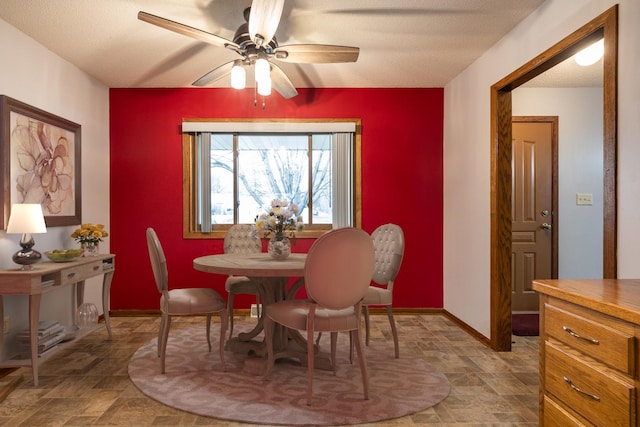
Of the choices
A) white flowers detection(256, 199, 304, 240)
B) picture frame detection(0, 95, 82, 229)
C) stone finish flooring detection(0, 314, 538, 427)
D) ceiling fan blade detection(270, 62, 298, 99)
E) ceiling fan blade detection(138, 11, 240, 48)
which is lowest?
stone finish flooring detection(0, 314, 538, 427)

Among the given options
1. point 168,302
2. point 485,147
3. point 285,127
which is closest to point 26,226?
point 168,302

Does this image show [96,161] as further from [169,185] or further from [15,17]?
[15,17]

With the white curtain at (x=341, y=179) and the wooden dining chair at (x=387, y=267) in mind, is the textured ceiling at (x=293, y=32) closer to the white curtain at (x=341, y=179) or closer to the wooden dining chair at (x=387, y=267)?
the white curtain at (x=341, y=179)

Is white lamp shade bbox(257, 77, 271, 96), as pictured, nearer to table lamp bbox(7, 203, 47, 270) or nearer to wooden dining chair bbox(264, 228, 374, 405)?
wooden dining chair bbox(264, 228, 374, 405)

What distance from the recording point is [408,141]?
15.8 ft

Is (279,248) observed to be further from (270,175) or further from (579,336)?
(579,336)

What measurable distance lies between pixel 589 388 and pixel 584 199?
414 centimetres

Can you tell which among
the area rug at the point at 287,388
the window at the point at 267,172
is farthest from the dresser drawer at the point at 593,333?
the window at the point at 267,172

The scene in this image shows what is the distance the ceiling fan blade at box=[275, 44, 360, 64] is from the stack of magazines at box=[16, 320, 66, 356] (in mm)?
2509

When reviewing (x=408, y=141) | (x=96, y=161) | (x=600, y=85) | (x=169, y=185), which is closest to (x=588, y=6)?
(x=408, y=141)

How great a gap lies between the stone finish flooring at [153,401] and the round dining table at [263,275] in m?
0.79

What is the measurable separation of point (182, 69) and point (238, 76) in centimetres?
156

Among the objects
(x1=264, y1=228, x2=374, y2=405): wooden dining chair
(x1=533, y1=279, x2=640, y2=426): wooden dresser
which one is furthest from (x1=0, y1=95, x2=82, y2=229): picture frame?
(x1=533, y1=279, x2=640, y2=426): wooden dresser

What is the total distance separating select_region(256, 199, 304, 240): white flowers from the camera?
3.07m
